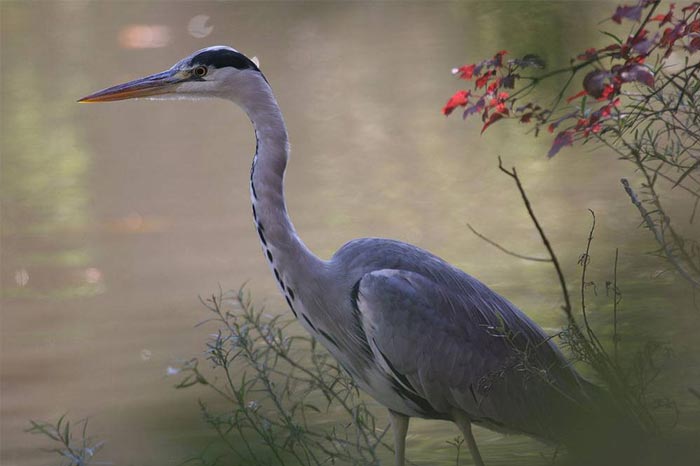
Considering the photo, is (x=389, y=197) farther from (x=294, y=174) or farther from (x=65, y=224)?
(x=65, y=224)

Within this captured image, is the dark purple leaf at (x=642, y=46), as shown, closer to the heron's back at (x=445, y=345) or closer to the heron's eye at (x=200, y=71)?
the heron's back at (x=445, y=345)

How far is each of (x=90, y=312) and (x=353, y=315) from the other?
3.15 metres

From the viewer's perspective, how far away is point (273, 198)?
304cm

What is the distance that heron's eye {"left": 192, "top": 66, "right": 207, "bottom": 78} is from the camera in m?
3.20

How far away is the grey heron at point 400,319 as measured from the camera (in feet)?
9.73

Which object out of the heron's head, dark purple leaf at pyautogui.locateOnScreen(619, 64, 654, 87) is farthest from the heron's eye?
dark purple leaf at pyautogui.locateOnScreen(619, 64, 654, 87)

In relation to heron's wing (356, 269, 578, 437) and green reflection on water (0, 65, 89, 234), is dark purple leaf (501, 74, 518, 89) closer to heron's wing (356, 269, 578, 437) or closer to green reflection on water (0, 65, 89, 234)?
heron's wing (356, 269, 578, 437)

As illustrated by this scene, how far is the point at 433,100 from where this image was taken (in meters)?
9.31

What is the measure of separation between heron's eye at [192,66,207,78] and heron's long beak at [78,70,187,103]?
35mm

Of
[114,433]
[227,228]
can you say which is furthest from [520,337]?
[227,228]

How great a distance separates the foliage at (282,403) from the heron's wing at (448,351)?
176 millimetres

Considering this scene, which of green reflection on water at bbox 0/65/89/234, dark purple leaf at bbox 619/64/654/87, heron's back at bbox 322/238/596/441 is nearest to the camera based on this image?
dark purple leaf at bbox 619/64/654/87

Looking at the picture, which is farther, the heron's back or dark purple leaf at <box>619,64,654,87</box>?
the heron's back

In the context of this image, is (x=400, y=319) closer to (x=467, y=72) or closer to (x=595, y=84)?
(x=467, y=72)
